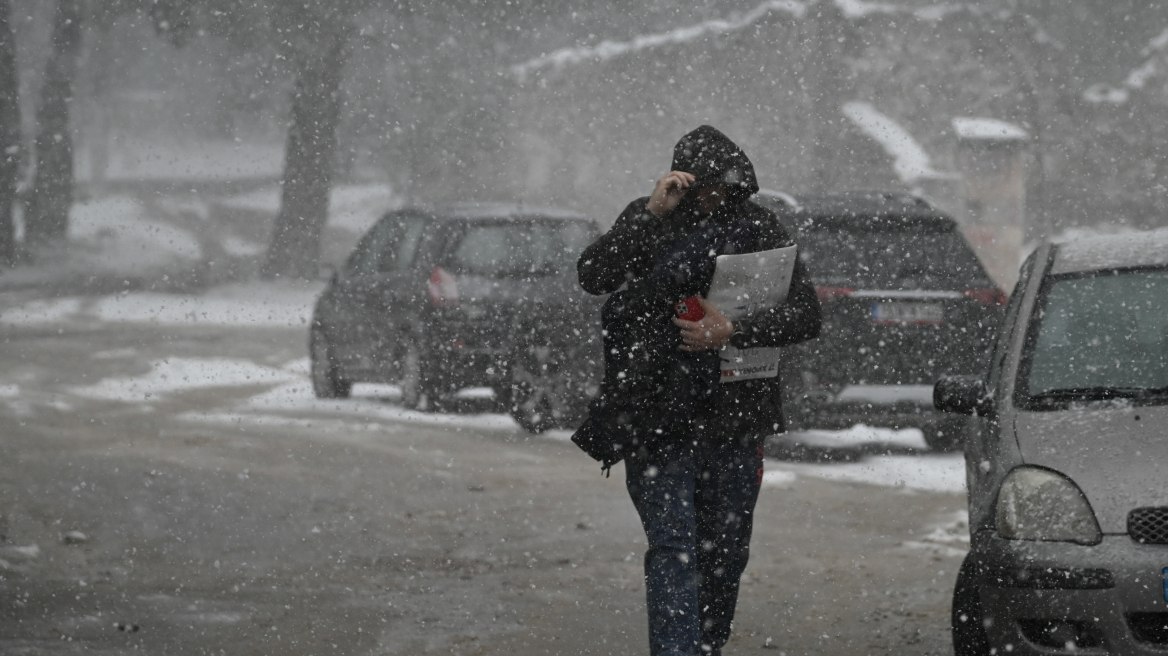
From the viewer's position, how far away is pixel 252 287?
32.3 meters

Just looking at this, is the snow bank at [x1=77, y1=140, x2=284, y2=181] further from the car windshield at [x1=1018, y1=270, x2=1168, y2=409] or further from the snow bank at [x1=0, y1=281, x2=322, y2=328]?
the car windshield at [x1=1018, y1=270, x2=1168, y2=409]

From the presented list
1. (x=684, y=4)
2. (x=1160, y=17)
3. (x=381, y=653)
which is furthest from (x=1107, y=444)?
(x=1160, y=17)

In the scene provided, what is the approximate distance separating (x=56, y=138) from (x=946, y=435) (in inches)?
1213

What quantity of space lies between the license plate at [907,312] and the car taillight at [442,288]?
10.6ft

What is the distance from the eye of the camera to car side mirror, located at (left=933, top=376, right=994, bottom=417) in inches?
198

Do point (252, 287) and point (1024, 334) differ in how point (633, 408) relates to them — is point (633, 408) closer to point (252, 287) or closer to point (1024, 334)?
point (1024, 334)

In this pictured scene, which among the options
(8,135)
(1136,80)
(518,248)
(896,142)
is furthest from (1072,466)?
(1136,80)

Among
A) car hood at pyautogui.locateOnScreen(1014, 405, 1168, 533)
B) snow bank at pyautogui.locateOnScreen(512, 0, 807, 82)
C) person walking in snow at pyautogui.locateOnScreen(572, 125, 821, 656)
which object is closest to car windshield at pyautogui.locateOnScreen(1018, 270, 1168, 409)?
car hood at pyautogui.locateOnScreen(1014, 405, 1168, 533)

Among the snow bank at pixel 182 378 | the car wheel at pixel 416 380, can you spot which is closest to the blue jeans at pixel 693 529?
the car wheel at pixel 416 380

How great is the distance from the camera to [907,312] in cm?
960

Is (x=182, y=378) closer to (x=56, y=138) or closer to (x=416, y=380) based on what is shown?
(x=416, y=380)

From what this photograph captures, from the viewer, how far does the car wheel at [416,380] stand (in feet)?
39.0

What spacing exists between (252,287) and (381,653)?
27.8 metres

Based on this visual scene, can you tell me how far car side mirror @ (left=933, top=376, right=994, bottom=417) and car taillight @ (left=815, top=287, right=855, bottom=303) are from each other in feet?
14.3
